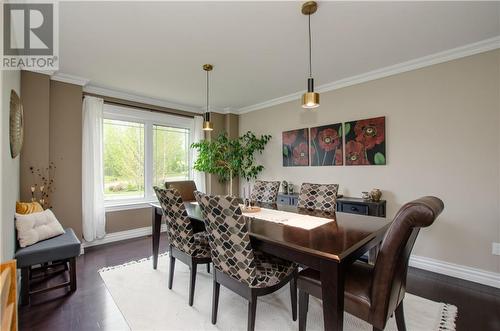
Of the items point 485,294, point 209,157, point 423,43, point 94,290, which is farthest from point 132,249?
point 423,43

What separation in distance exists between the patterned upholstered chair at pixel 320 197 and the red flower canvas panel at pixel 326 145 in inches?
40.6

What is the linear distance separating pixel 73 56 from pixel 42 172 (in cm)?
154

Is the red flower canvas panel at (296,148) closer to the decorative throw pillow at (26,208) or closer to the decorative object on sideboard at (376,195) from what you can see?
the decorative object on sideboard at (376,195)

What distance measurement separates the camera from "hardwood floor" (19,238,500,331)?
187cm

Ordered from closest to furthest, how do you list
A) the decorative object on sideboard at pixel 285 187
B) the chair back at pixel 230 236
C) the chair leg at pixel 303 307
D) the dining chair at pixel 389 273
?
the dining chair at pixel 389 273, the chair back at pixel 230 236, the chair leg at pixel 303 307, the decorative object on sideboard at pixel 285 187

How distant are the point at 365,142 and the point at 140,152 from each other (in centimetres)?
380

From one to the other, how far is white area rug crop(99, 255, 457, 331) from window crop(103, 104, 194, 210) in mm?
1883

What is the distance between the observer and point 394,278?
1328mm

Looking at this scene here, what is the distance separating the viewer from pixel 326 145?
12.2 ft

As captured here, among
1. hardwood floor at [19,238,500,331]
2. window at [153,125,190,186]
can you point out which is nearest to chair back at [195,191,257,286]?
hardwood floor at [19,238,500,331]

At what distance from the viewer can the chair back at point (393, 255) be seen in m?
1.20

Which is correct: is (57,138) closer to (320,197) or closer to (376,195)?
(320,197)

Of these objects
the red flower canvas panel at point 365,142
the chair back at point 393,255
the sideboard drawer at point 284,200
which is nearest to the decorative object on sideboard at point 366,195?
the red flower canvas panel at point 365,142

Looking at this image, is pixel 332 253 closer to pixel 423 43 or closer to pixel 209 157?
pixel 423 43
